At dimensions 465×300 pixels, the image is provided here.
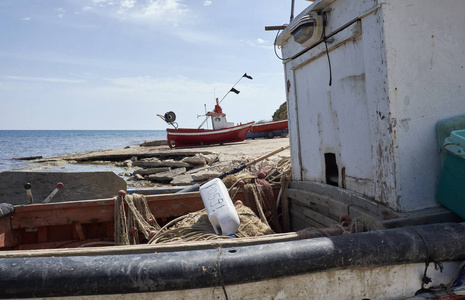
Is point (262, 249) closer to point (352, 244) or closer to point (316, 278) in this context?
point (316, 278)

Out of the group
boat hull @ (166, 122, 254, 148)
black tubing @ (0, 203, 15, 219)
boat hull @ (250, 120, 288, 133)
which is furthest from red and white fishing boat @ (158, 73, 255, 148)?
black tubing @ (0, 203, 15, 219)

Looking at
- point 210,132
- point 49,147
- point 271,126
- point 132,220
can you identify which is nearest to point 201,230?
point 132,220

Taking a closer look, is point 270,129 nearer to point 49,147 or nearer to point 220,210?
point 220,210

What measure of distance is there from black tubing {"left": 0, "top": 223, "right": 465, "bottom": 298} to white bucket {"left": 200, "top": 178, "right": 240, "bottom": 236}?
1058 millimetres

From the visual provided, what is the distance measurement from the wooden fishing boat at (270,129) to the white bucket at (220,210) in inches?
1014

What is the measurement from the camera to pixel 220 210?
9.75ft

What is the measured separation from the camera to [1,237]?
11.1ft

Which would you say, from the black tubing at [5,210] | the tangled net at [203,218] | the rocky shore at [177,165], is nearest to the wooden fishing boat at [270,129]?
the rocky shore at [177,165]

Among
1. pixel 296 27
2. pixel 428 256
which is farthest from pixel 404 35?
pixel 428 256

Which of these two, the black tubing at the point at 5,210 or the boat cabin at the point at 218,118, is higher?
the boat cabin at the point at 218,118

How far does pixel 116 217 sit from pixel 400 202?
2.81 metres

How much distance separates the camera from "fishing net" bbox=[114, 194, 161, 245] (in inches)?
140

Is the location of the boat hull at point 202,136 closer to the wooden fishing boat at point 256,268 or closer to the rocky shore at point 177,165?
the rocky shore at point 177,165

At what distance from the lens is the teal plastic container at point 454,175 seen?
2.08 m
